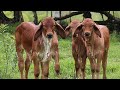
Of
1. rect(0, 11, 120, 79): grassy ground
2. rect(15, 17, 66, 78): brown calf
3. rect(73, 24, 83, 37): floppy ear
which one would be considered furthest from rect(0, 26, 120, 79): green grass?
rect(15, 17, 66, 78): brown calf

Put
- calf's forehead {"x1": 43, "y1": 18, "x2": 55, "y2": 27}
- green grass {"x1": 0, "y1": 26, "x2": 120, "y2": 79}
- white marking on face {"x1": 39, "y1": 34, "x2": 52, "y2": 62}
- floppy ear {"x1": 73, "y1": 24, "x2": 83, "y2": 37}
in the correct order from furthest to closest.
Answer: green grass {"x1": 0, "y1": 26, "x2": 120, "y2": 79}
floppy ear {"x1": 73, "y1": 24, "x2": 83, "y2": 37}
white marking on face {"x1": 39, "y1": 34, "x2": 52, "y2": 62}
calf's forehead {"x1": 43, "y1": 18, "x2": 55, "y2": 27}

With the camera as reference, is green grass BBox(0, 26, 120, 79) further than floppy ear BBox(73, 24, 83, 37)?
Yes

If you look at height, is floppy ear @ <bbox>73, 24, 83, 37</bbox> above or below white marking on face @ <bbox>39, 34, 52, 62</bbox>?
above

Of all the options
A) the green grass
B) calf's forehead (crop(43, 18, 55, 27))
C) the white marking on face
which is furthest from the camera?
the green grass

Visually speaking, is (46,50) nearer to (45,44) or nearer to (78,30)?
(45,44)

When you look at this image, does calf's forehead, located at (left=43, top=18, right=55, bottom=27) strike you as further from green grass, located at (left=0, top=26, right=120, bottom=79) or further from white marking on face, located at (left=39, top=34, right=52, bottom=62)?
green grass, located at (left=0, top=26, right=120, bottom=79)

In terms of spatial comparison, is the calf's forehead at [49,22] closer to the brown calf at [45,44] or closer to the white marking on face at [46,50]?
the brown calf at [45,44]
